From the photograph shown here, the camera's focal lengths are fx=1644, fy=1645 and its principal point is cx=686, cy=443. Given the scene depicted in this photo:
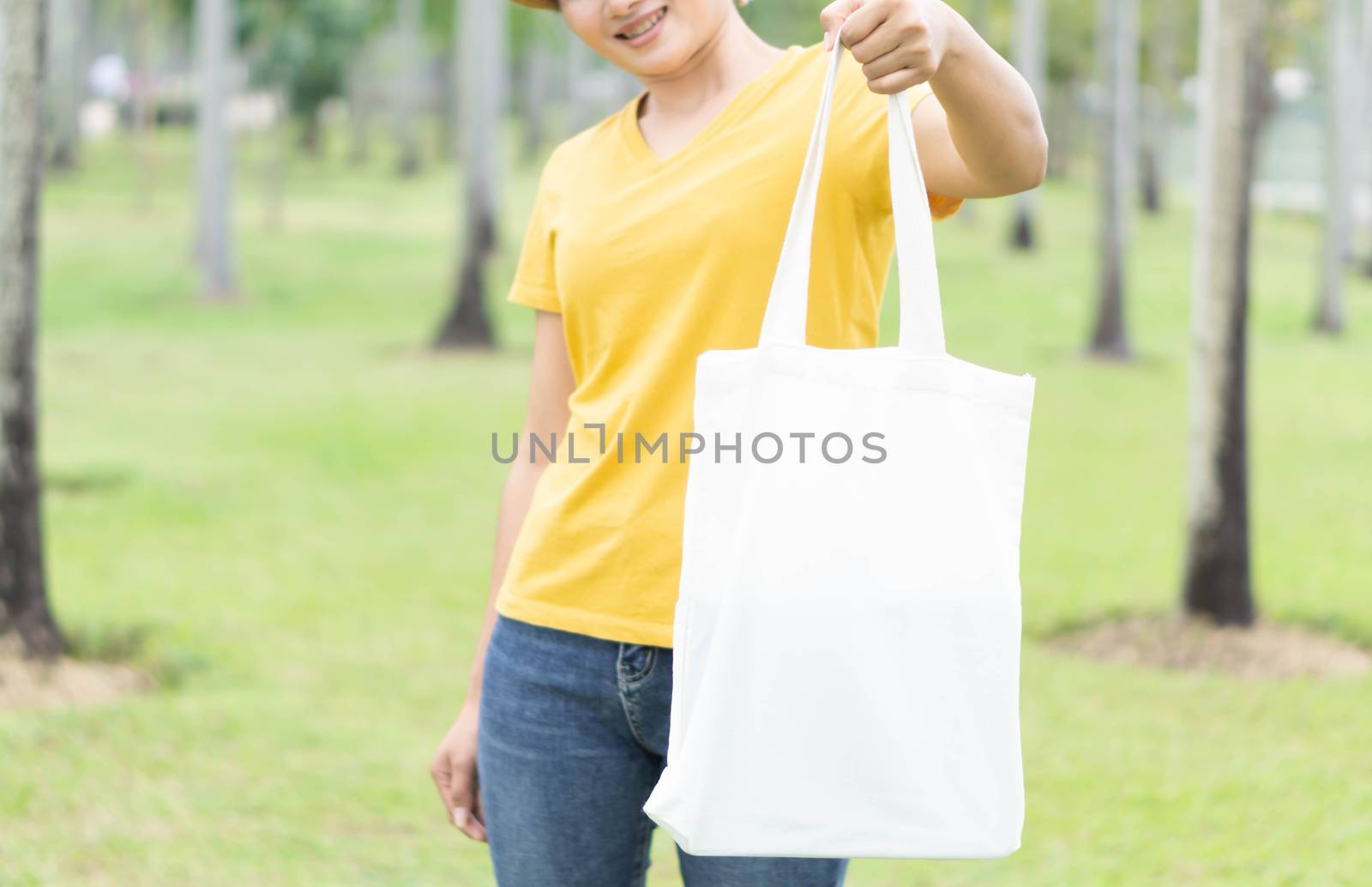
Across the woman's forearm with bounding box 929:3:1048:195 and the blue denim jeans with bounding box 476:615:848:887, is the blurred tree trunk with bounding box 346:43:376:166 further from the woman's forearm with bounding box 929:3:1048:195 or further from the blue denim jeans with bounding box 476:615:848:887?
the woman's forearm with bounding box 929:3:1048:195

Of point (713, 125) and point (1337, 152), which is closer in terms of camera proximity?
point (713, 125)

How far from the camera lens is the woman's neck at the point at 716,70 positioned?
1.91m

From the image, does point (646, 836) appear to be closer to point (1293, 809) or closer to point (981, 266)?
point (1293, 809)

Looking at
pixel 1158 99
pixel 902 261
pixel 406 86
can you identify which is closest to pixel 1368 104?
pixel 1158 99

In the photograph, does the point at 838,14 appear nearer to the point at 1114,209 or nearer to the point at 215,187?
the point at 1114,209

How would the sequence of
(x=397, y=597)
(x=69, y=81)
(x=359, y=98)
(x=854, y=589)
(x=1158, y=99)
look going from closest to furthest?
(x=854, y=589)
(x=397, y=597)
(x=69, y=81)
(x=1158, y=99)
(x=359, y=98)

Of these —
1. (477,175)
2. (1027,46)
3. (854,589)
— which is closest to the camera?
(854,589)

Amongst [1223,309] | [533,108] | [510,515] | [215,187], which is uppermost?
[533,108]

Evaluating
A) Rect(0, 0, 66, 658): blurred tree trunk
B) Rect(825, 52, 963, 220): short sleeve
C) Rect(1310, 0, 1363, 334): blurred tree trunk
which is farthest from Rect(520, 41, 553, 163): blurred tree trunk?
Rect(825, 52, 963, 220): short sleeve

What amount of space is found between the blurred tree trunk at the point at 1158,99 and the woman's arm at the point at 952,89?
30.1 metres

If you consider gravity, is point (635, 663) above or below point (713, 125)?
below

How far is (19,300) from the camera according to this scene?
5391 millimetres

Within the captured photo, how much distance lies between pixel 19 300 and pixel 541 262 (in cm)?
392

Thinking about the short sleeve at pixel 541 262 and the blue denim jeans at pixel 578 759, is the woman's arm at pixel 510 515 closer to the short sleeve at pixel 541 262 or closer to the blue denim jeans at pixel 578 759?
the short sleeve at pixel 541 262
